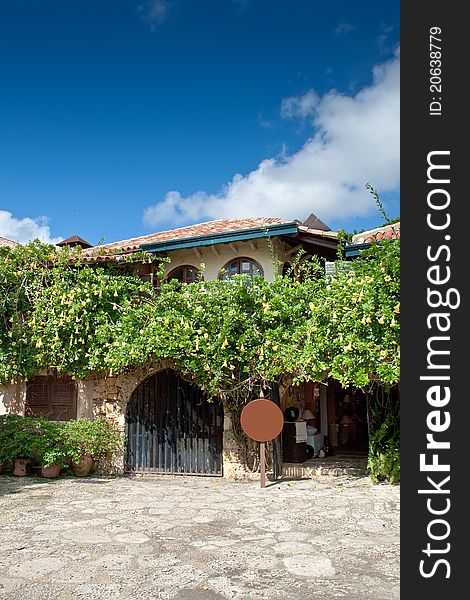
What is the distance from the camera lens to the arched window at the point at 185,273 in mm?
13953

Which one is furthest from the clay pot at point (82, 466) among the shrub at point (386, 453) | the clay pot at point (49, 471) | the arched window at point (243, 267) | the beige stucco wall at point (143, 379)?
the shrub at point (386, 453)

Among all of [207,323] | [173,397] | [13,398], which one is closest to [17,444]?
[13,398]

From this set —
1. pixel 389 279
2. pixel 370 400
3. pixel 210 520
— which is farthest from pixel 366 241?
pixel 210 520

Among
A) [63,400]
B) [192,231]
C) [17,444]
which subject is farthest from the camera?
[192,231]

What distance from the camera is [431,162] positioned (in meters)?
3.59

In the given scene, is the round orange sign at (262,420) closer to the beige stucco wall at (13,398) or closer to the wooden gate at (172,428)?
the wooden gate at (172,428)

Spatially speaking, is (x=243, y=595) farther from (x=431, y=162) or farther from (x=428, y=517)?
(x=431, y=162)

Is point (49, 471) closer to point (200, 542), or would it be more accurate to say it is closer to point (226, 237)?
point (200, 542)

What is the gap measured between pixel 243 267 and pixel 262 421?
14.5 ft

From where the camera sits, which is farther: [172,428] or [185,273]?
[185,273]

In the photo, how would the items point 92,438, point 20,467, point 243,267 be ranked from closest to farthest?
point 20,467 < point 92,438 < point 243,267

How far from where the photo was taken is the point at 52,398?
13.0 metres

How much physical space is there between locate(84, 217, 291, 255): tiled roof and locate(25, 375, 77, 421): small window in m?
3.09

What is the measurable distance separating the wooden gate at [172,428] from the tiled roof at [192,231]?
3366mm
